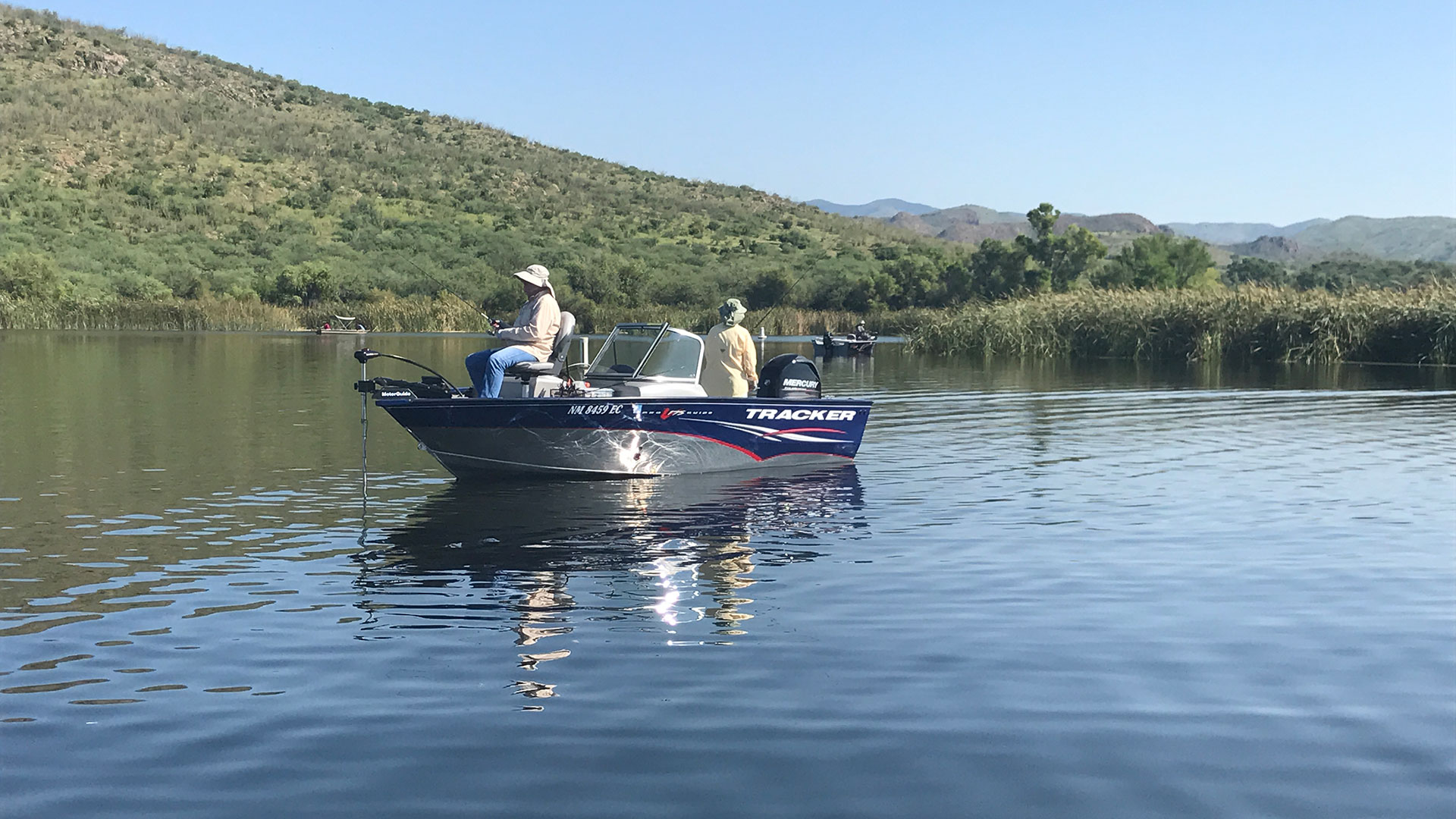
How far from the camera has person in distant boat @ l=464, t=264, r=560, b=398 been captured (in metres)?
15.2

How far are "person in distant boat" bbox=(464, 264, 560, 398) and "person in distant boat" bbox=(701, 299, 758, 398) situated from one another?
6.61ft

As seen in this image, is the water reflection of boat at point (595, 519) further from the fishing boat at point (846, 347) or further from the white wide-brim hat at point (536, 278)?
the fishing boat at point (846, 347)

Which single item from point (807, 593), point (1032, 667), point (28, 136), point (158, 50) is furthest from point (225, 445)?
point (158, 50)

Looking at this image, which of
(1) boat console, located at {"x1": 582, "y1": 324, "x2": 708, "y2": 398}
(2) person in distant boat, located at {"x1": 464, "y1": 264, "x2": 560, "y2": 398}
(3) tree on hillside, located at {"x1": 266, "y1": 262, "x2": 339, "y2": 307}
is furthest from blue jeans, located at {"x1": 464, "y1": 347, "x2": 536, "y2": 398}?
(3) tree on hillside, located at {"x1": 266, "y1": 262, "x2": 339, "y2": 307}

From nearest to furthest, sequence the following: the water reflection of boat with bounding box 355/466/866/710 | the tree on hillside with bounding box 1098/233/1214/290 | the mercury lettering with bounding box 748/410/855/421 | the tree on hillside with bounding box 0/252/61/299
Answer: the water reflection of boat with bounding box 355/466/866/710 → the mercury lettering with bounding box 748/410/855/421 → the tree on hillside with bounding box 0/252/61/299 → the tree on hillside with bounding box 1098/233/1214/290

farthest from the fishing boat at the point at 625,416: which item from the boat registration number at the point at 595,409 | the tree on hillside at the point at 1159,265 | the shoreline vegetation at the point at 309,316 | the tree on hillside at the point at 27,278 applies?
the tree on hillside at the point at 1159,265

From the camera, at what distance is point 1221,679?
24.8 ft

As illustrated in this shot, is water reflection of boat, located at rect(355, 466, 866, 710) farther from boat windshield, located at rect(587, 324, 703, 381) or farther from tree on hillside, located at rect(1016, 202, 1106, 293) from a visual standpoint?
tree on hillside, located at rect(1016, 202, 1106, 293)

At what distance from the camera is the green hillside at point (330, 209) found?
86062 mm

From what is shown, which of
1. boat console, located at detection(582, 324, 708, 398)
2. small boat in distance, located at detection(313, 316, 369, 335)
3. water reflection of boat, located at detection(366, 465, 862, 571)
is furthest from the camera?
small boat in distance, located at detection(313, 316, 369, 335)

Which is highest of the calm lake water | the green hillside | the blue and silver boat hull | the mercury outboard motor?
the green hillside

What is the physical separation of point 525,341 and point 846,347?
3872 centimetres

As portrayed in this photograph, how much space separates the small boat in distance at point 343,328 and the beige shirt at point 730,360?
174 feet

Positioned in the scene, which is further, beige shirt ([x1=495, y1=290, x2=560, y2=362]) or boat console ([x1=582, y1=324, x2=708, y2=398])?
boat console ([x1=582, y1=324, x2=708, y2=398])
